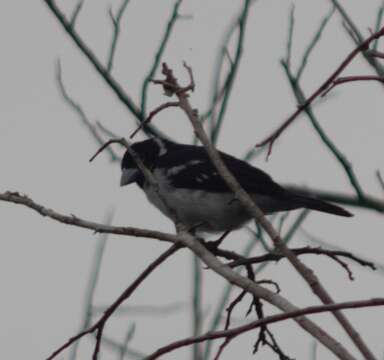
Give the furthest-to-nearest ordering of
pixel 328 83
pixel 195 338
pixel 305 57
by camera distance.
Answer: pixel 305 57 < pixel 328 83 < pixel 195 338

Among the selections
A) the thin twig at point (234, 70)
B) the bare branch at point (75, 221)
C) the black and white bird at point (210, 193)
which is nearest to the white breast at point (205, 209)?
the black and white bird at point (210, 193)

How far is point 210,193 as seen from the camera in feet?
19.5

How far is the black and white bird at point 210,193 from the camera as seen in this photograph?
5594 mm

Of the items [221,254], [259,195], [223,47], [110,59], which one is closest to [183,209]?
[259,195]

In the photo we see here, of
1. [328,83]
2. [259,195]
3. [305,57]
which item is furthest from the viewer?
[259,195]

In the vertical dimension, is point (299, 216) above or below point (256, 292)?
above

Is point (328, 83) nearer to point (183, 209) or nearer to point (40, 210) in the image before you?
point (40, 210)

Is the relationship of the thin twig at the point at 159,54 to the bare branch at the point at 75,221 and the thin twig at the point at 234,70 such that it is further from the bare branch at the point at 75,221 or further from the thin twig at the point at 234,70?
the bare branch at the point at 75,221

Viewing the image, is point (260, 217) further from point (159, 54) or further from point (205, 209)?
point (205, 209)

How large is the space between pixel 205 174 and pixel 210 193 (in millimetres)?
200

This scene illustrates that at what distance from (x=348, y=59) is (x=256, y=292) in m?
0.56

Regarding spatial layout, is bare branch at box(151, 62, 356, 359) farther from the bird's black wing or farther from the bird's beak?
the bird's beak

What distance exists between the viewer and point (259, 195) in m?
5.68

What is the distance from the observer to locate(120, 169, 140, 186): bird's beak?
256 inches
